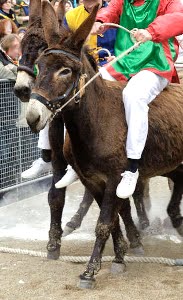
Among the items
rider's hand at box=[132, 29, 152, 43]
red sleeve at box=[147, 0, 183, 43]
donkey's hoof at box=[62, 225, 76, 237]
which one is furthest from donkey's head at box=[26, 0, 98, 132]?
donkey's hoof at box=[62, 225, 76, 237]

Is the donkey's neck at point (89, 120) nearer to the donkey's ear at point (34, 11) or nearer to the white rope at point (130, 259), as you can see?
the donkey's ear at point (34, 11)

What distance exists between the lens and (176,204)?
7480 millimetres

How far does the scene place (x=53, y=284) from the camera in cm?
586

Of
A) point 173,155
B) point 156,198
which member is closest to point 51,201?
point 173,155

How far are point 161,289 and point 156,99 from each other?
6.01ft

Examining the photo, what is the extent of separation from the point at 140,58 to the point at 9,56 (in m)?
3.45

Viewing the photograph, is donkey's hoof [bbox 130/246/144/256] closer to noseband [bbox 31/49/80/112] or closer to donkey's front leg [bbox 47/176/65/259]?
donkey's front leg [bbox 47/176/65/259]

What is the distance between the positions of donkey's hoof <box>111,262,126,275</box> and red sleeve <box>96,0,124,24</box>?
93.1 inches

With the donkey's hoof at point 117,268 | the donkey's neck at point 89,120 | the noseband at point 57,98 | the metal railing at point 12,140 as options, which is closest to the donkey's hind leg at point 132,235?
the donkey's hoof at point 117,268

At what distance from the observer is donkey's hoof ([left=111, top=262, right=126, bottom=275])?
245 inches

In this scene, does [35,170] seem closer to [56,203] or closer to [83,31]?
[56,203]

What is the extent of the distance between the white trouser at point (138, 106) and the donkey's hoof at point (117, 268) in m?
1.16

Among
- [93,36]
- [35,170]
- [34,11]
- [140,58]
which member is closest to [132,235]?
[35,170]

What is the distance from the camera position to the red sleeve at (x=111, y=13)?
6393 mm
